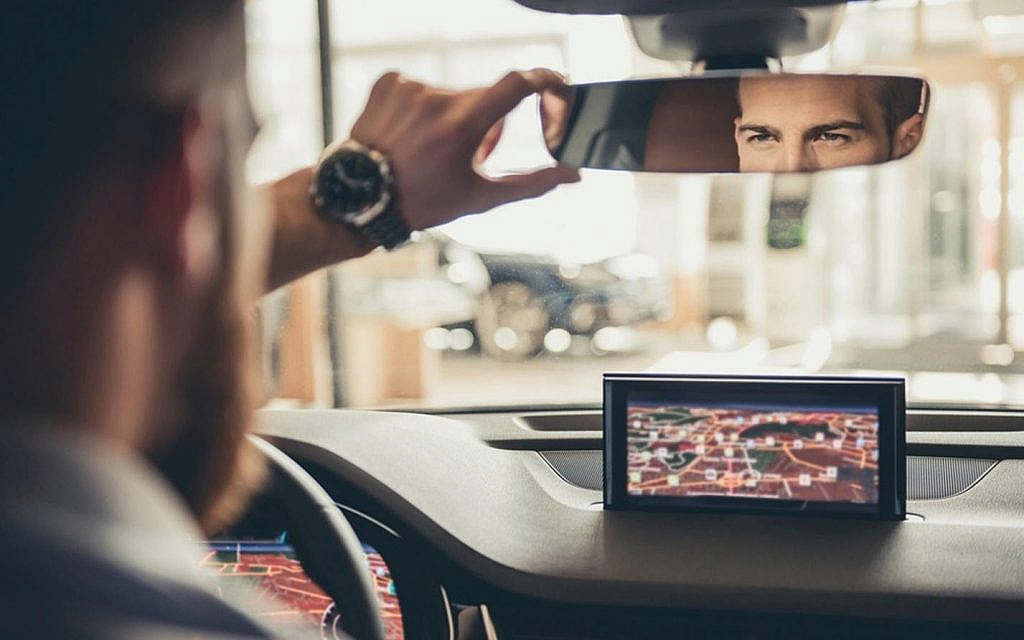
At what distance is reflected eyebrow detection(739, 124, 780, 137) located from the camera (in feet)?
4.84

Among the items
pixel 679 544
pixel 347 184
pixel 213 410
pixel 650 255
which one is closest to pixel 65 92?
pixel 213 410

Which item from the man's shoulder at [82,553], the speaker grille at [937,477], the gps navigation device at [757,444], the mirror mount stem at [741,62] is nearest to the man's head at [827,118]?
the mirror mount stem at [741,62]

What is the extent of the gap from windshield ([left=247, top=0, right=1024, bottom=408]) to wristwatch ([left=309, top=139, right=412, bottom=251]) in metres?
0.08

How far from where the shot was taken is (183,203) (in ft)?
1.89

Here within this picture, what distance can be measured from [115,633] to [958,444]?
199 cm

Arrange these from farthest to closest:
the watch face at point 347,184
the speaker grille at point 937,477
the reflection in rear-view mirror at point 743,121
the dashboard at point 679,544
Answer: the speaker grille at point 937,477
the dashboard at point 679,544
the reflection in rear-view mirror at point 743,121
the watch face at point 347,184

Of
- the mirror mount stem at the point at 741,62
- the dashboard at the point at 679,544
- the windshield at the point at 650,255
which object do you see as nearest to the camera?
the mirror mount stem at the point at 741,62

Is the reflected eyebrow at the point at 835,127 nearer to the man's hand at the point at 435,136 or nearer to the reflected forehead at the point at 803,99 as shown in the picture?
the reflected forehead at the point at 803,99

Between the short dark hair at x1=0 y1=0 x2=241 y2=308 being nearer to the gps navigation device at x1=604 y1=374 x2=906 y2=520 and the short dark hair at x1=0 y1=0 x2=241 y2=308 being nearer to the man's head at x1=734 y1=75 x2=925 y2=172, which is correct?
the man's head at x1=734 y1=75 x2=925 y2=172

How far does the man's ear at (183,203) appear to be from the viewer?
1.86 ft

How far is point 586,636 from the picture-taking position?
201cm

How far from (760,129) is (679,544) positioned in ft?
2.65

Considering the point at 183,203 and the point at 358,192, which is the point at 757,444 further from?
the point at 183,203

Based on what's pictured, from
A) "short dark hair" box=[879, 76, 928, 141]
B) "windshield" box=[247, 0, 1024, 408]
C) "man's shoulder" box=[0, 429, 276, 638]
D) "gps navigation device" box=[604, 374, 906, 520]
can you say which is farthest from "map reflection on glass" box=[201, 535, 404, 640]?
"man's shoulder" box=[0, 429, 276, 638]
